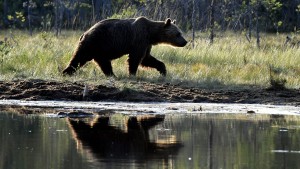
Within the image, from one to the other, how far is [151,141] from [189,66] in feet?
32.0

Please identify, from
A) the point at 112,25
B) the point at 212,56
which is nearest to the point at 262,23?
the point at 212,56

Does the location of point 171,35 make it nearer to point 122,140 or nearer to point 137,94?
point 137,94

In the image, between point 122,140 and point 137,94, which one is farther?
point 137,94

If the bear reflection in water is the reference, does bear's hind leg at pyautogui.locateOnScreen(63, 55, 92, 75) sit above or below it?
above

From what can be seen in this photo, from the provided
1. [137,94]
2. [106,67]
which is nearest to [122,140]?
[137,94]

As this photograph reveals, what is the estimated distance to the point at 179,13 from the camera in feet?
103

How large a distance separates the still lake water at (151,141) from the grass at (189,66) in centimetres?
439

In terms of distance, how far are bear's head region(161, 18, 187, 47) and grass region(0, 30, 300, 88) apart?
662mm

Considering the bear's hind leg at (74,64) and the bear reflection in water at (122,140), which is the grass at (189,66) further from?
the bear reflection in water at (122,140)

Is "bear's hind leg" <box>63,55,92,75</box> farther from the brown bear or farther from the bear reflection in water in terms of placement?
the bear reflection in water

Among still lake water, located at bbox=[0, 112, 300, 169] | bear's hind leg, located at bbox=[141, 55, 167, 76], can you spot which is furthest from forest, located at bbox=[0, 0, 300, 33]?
still lake water, located at bbox=[0, 112, 300, 169]

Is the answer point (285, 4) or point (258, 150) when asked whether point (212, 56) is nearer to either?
point (258, 150)

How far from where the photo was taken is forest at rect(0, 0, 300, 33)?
28859mm

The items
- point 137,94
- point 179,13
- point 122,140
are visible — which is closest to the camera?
point 122,140
